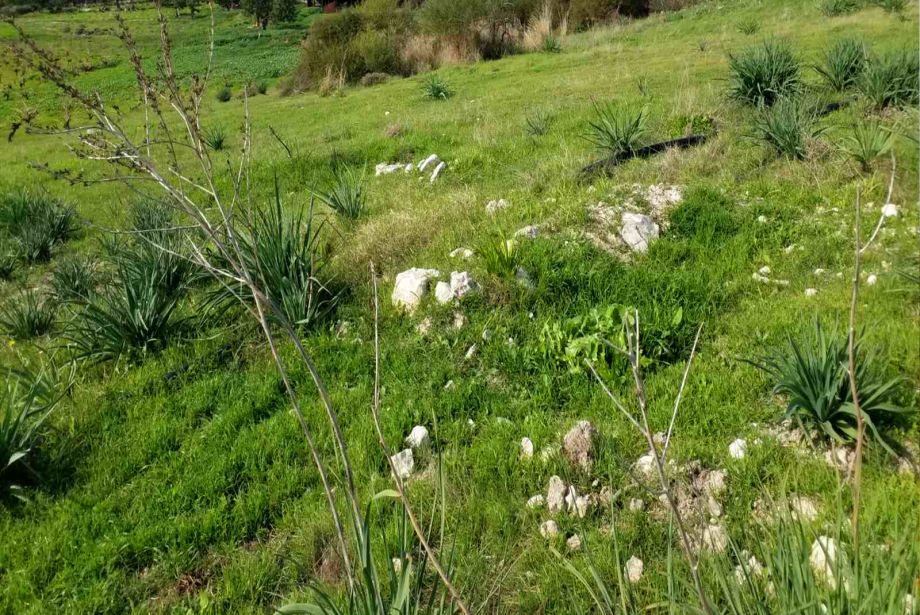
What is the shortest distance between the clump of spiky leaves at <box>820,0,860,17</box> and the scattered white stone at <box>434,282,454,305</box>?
17560 millimetres

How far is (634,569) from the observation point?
7.88ft

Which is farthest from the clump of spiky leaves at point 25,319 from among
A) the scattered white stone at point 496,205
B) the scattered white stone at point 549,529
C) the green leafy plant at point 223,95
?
the green leafy plant at point 223,95

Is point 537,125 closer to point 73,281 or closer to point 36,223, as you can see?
point 73,281

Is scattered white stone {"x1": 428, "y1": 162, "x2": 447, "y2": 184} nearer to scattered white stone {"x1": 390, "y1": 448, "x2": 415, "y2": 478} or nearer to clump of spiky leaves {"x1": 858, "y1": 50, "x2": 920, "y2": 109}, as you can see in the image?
clump of spiky leaves {"x1": 858, "y1": 50, "x2": 920, "y2": 109}

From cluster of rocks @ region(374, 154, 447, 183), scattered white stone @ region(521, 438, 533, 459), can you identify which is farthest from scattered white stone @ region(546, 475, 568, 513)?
cluster of rocks @ region(374, 154, 447, 183)

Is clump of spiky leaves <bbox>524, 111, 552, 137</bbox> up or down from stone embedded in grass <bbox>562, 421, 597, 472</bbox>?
up

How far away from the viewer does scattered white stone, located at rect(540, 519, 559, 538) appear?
2654 mm

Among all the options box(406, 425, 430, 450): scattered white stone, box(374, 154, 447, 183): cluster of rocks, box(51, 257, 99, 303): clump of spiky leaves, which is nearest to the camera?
box(406, 425, 430, 450): scattered white stone

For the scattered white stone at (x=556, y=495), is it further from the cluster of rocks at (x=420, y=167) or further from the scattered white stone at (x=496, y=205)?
the cluster of rocks at (x=420, y=167)

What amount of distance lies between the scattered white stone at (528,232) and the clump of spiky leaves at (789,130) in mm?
2736

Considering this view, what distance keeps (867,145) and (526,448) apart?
4.41m

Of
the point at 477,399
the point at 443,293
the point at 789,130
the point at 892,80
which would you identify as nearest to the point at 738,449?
the point at 477,399

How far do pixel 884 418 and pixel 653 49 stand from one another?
1628cm

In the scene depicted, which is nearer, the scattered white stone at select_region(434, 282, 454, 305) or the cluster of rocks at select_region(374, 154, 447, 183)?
the scattered white stone at select_region(434, 282, 454, 305)
